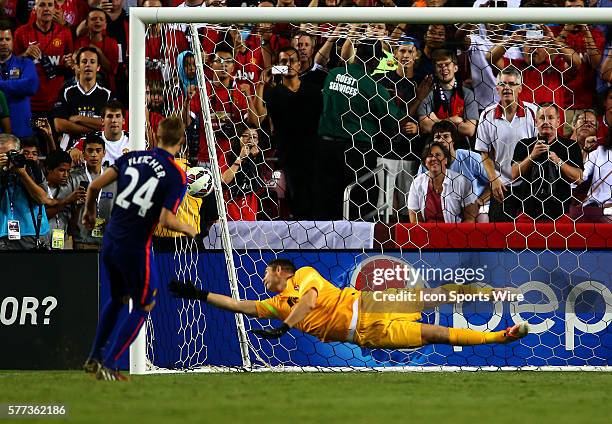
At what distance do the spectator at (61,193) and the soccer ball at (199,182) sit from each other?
2.12 metres

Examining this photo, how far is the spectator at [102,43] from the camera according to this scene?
1285 cm

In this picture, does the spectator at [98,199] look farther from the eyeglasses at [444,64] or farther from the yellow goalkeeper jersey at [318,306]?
the eyeglasses at [444,64]

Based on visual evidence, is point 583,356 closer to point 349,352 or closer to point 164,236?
point 349,352

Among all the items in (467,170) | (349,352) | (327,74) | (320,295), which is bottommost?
(349,352)

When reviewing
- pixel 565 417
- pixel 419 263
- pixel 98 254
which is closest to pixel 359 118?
pixel 419 263

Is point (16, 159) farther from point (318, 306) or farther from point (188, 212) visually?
point (318, 306)

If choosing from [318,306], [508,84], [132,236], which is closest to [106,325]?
[132,236]

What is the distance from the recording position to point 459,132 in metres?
10.1

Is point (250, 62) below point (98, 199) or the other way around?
the other way around

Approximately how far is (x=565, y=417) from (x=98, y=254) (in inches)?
219

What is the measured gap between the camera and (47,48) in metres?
13.1

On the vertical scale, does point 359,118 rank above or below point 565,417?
above

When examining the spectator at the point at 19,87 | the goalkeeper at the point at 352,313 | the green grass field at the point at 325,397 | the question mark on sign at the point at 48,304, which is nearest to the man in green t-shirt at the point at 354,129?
the goalkeeper at the point at 352,313

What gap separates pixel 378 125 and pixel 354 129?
10.4 inches
